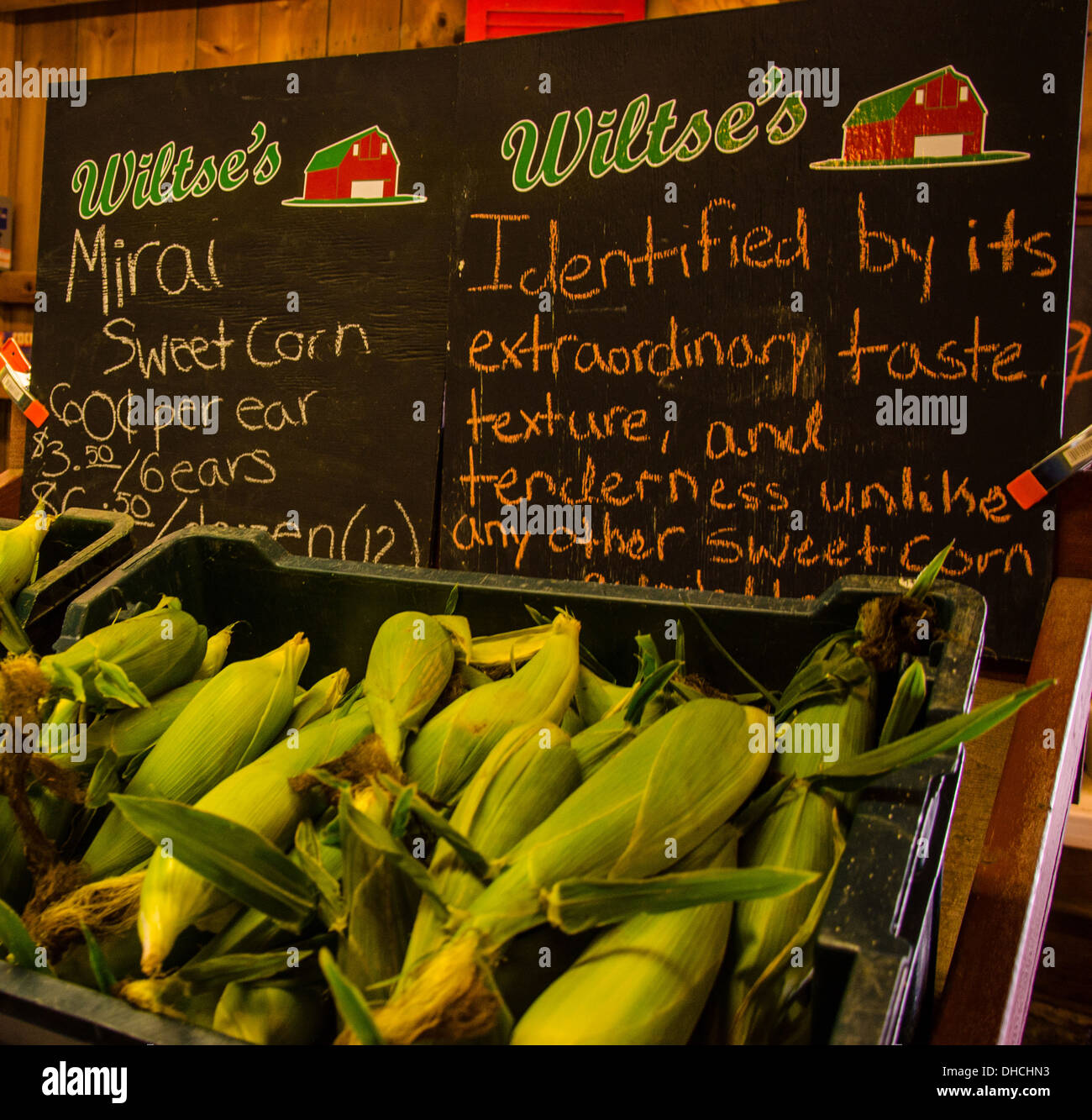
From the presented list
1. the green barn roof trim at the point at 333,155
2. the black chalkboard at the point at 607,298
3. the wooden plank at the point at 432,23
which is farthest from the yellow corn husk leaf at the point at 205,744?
the wooden plank at the point at 432,23

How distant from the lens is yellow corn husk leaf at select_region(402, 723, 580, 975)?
48 cm

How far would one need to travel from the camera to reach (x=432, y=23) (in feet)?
7.66

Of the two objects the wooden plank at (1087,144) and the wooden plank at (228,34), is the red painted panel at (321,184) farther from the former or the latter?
the wooden plank at (1087,144)

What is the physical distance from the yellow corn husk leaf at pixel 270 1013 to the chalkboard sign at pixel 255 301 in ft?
3.75

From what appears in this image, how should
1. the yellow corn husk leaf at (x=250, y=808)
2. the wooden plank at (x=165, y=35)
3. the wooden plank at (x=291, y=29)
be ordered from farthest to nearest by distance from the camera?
the wooden plank at (x=165, y=35) < the wooden plank at (x=291, y=29) < the yellow corn husk leaf at (x=250, y=808)

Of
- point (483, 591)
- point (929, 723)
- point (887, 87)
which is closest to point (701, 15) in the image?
point (887, 87)

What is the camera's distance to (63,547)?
3.90ft

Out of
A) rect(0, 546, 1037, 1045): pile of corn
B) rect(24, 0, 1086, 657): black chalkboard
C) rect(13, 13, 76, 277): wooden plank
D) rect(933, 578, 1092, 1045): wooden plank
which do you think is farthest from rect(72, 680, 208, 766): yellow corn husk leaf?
rect(13, 13, 76, 277): wooden plank

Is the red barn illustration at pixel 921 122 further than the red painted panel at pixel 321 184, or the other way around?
the red painted panel at pixel 321 184

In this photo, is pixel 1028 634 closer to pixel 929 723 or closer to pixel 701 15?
pixel 929 723

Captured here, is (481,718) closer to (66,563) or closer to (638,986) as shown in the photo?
(638,986)

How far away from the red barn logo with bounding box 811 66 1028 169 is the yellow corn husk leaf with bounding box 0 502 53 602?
51.0 inches

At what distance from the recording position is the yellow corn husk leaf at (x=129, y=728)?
0.72 m
